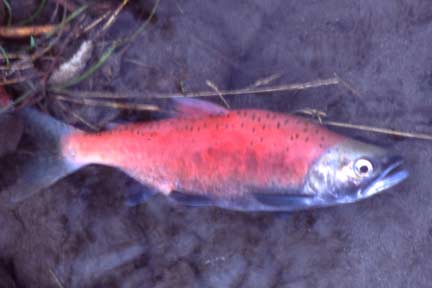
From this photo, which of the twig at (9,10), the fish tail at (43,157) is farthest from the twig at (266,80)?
the twig at (9,10)

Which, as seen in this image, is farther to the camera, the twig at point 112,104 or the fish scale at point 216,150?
the twig at point 112,104

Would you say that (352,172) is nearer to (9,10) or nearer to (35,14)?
(35,14)

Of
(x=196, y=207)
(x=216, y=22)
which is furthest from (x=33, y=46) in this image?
(x=196, y=207)

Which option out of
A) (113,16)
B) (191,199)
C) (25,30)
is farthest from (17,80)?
(191,199)

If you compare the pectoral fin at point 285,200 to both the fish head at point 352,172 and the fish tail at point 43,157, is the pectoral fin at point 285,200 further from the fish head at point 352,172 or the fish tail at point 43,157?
the fish tail at point 43,157

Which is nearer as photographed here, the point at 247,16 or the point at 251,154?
the point at 251,154

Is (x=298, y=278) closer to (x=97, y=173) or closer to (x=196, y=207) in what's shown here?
(x=196, y=207)
